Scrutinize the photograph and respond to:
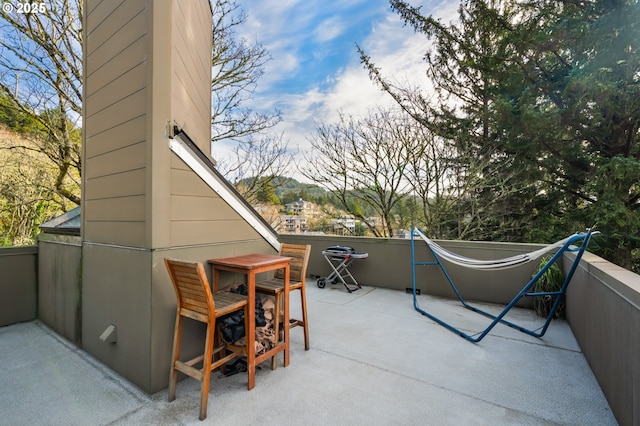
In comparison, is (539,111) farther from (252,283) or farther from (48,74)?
(48,74)

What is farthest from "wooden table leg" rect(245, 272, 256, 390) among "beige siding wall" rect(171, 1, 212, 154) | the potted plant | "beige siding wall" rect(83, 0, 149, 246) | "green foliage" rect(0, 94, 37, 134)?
"green foliage" rect(0, 94, 37, 134)

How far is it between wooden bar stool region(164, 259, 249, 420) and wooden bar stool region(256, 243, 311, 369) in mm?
336

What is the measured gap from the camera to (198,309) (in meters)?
1.86

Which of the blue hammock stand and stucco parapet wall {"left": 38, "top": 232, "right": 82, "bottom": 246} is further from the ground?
stucco parapet wall {"left": 38, "top": 232, "right": 82, "bottom": 246}

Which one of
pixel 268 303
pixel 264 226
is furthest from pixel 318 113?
pixel 268 303

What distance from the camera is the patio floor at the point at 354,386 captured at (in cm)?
176

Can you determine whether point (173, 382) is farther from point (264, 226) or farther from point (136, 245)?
point (264, 226)

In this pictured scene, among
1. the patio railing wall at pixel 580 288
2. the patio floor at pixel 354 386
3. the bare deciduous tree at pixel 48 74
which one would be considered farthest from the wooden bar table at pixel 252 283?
the bare deciduous tree at pixel 48 74

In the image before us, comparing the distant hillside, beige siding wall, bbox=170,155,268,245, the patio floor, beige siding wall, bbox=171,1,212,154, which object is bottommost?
the patio floor

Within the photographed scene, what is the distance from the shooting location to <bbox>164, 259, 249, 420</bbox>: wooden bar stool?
1731 millimetres

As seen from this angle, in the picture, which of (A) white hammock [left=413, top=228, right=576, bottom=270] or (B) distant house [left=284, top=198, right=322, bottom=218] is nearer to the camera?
(A) white hammock [left=413, top=228, right=576, bottom=270]

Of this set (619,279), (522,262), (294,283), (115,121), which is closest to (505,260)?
(522,262)

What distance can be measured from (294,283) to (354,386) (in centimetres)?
93

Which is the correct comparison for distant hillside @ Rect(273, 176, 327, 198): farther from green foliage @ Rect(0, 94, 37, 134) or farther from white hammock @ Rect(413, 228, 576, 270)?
green foliage @ Rect(0, 94, 37, 134)
